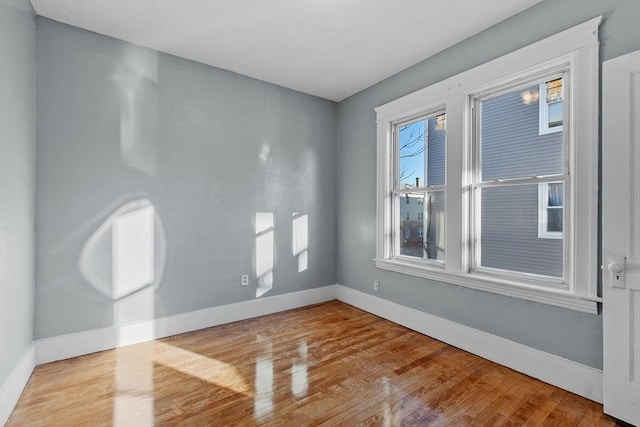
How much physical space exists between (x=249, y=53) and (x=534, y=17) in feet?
8.25

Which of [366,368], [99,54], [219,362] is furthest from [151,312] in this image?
[99,54]

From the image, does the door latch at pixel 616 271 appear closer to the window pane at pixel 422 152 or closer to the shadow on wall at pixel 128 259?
the window pane at pixel 422 152

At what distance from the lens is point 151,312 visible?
298 cm

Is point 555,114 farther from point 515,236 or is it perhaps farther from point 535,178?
point 515,236

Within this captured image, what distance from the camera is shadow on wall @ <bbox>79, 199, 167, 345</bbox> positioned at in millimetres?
2721

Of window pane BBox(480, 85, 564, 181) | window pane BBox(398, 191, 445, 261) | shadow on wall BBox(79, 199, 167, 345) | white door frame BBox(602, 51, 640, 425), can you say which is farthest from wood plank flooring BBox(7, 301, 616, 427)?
window pane BBox(480, 85, 564, 181)

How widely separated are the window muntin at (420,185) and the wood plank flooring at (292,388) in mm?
1005

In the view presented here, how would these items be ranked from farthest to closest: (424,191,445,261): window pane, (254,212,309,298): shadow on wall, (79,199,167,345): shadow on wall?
(254,212,309,298): shadow on wall
(424,191,445,261): window pane
(79,199,167,345): shadow on wall

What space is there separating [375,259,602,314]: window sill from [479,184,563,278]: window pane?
0.19 metres

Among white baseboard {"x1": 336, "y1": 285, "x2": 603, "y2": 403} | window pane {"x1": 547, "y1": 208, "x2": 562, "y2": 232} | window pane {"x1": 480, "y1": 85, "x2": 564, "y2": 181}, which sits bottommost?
white baseboard {"x1": 336, "y1": 285, "x2": 603, "y2": 403}

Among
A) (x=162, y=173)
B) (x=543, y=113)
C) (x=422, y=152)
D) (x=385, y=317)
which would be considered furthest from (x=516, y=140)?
(x=162, y=173)

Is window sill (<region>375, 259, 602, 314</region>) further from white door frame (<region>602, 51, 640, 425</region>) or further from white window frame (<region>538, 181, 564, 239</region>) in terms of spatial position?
white window frame (<region>538, 181, 564, 239</region>)

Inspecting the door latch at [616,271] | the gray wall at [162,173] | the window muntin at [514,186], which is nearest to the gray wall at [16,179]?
the gray wall at [162,173]

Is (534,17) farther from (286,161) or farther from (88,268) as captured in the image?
(88,268)
